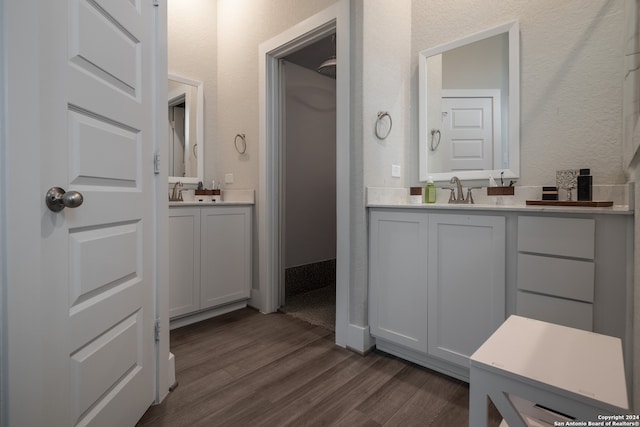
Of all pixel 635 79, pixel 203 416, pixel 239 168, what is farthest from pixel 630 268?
pixel 239 168

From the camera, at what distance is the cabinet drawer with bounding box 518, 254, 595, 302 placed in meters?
1.33

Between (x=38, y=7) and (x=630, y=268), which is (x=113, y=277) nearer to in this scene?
(x=38, y=7)

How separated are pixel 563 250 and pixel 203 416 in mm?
1710

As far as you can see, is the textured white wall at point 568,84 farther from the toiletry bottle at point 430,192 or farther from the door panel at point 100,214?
the door panel at point 100,214

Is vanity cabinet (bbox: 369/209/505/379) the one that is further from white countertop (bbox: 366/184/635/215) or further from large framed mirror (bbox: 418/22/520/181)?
large framed mirror (bbox: 418/22/520/181)

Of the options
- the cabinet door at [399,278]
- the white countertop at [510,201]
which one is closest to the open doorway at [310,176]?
the cabinet door at [399,278]

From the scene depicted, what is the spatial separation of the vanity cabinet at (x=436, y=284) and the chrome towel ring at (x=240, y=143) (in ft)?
4.76

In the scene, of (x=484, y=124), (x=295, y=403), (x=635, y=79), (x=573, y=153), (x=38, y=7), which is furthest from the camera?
(x=484, y=124)

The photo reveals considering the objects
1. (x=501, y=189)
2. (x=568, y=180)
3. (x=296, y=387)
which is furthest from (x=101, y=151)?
(x=568, y=180)

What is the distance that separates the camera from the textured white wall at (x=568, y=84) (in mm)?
1617

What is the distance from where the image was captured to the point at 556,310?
1.39 metres

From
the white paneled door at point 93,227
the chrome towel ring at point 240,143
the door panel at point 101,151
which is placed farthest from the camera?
the chrome towel ring at point 240,143

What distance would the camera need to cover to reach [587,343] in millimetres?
821

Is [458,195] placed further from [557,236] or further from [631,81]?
[631,81]
